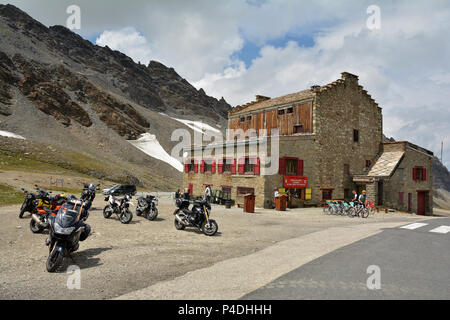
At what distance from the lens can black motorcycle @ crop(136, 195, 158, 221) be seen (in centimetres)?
1430

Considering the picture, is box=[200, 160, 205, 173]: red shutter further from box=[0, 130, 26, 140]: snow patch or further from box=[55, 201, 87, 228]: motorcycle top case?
box=[0, 130, 26, 140]: snow patch

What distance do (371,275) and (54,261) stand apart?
6734 millimetres

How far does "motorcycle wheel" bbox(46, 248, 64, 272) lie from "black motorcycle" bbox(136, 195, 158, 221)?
776 centimetres

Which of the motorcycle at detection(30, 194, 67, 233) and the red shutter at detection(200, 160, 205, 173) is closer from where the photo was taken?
the motorcycle at detection(30, 194, 67, 233)

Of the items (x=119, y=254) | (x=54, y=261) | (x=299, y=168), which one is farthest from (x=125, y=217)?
(x=299, y=168)

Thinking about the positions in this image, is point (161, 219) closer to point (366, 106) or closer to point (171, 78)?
point (366, 106)

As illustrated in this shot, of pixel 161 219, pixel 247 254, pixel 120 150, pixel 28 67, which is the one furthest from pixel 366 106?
pixel 28 67

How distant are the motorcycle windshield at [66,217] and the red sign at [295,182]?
1945 centimetres

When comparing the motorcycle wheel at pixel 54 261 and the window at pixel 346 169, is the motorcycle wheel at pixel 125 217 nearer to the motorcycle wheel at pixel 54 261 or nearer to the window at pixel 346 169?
the motorcycle wheel at pixel 54 261

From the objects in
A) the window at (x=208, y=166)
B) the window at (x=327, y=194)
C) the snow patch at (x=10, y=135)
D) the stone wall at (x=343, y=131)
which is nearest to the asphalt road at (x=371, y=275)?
the window at (x=327, y=194)

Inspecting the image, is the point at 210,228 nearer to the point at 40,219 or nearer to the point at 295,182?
the point at 40,219

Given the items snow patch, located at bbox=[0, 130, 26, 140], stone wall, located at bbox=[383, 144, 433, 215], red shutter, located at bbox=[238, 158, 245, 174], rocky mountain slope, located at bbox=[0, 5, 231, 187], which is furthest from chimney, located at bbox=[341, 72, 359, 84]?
snow patch, located at bbox=[0, 130, 26, 140]
